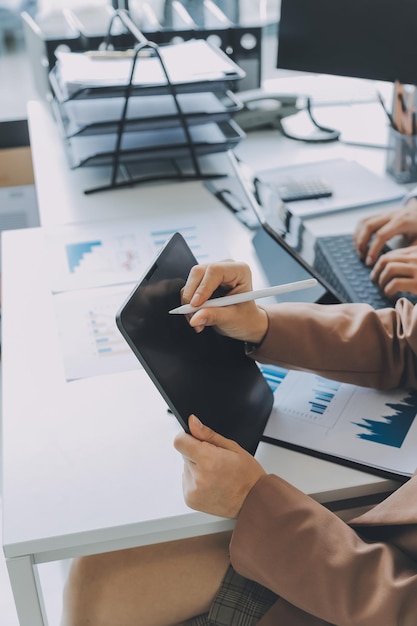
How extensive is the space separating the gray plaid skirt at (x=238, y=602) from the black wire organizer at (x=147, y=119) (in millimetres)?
910

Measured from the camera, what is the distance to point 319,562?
726mm

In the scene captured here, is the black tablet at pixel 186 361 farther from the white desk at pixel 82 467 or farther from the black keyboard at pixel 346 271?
the black keyboard at pixel 346 271

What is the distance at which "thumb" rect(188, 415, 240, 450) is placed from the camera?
2.49 ft

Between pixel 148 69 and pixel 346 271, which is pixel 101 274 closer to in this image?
pixel 346 271

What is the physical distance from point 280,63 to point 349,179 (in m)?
0.36

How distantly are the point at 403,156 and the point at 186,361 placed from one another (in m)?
0.89

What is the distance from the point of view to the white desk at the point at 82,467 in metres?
0.74

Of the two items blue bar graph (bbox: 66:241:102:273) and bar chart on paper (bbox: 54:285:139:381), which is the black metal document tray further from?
bar chart on paper (bbox: 54:285:139:381)

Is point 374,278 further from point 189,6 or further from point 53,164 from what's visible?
point 189,6

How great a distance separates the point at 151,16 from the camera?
1.98 m

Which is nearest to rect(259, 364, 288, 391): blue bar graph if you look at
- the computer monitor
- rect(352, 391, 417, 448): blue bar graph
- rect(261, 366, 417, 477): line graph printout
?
rect(261, 366, 417, 477): line graph printout

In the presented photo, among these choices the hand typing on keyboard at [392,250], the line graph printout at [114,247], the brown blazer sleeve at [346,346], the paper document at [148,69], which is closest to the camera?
the brown blazer sleeve at [346,346]

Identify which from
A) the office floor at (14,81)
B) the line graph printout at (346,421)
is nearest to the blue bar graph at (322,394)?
the line graph printout at (346,421)

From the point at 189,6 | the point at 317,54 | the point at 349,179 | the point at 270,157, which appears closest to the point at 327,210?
the point at 349,179
